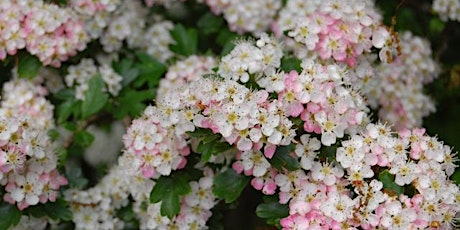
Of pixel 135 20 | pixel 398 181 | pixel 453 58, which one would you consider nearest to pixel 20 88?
pixel 135 20

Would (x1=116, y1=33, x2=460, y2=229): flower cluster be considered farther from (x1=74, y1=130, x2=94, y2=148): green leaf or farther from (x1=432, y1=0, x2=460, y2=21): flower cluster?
(x1=432, y1=0, x2=460, y2=21): flower cluster

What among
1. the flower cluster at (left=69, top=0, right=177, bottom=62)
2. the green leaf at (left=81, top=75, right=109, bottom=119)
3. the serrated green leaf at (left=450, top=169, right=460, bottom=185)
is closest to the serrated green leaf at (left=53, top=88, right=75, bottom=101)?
the green leaf at (left=81, top=75, right=109, bottom=119)

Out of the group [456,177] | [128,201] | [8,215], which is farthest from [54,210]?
[456,177]

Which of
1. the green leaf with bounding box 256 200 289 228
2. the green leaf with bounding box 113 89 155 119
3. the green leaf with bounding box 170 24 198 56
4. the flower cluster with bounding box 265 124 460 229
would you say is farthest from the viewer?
the green leaf with bounding box 170 24 198 56

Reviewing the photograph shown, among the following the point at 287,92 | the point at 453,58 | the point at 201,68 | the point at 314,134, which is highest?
the point at 287,92

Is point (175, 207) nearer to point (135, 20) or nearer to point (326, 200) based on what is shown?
point (326, 200)

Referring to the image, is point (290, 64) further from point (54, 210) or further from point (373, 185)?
point (54, 210)
